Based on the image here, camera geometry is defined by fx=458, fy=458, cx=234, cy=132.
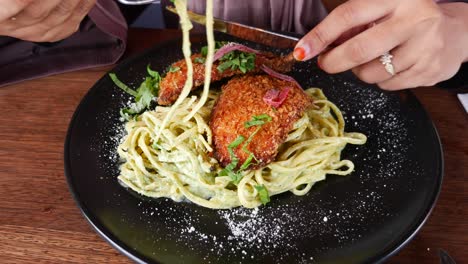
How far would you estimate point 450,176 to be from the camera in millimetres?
1885

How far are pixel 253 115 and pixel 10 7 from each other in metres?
0.89

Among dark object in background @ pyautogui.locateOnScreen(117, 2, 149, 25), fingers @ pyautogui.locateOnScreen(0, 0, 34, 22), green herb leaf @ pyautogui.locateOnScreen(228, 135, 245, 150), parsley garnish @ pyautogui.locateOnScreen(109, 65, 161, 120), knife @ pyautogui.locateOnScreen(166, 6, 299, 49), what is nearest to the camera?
fingers @ pyautogui.locateOnScreen(0, 0, 34, 22)

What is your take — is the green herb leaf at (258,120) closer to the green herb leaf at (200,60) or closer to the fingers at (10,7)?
the green herb leaf at (200,60)

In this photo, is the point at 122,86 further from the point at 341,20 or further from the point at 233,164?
the point at 341,20

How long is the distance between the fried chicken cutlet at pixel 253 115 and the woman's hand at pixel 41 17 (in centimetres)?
65

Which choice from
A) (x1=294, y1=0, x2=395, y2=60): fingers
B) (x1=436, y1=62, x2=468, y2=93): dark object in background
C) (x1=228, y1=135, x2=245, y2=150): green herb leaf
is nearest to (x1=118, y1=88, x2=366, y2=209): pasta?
(x1=228, y1=135, x2=245, y2=150): green herb leaf

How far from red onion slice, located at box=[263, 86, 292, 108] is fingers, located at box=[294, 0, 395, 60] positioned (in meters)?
0.22

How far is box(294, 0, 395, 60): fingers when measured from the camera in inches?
59.2

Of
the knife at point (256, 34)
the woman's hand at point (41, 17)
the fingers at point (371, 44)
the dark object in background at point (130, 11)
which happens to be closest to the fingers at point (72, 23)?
the woman's hand at point (41, 17)

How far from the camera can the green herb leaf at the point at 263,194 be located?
1642 mm

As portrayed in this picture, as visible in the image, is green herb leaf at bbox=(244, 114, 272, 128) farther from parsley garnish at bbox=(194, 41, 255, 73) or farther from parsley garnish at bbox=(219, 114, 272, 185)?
parsley garnish at bbox=(194, 41, 255, 73)

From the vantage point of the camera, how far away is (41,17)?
1.61m

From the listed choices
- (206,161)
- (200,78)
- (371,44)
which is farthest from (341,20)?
(206,161)

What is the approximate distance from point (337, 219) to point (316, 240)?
0.12m
